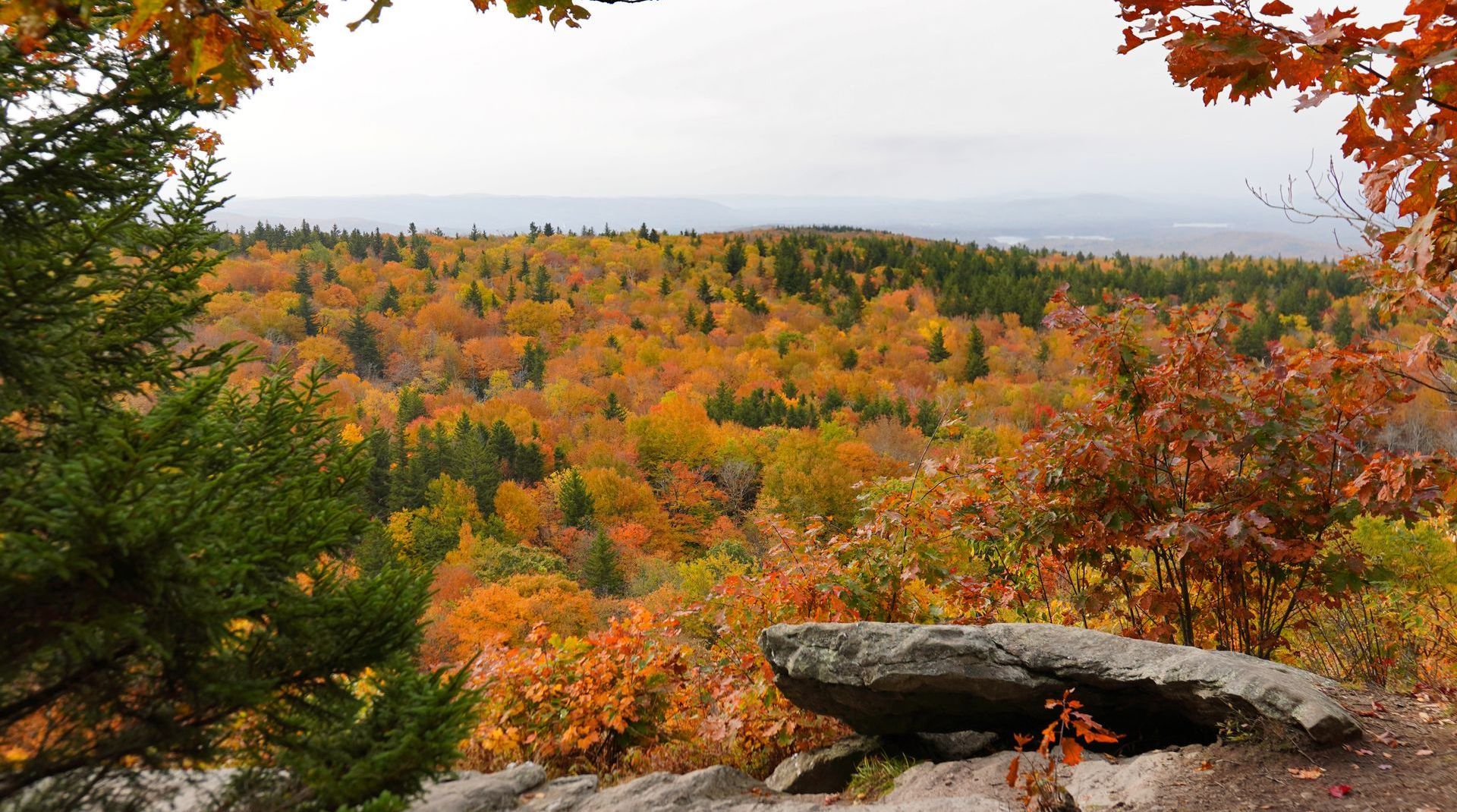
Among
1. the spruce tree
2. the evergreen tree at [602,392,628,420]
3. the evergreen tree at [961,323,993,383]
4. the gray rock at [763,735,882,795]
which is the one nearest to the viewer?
the spruce tree

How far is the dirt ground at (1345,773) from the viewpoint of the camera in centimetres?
325

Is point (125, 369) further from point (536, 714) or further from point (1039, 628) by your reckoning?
point (1039, 628)

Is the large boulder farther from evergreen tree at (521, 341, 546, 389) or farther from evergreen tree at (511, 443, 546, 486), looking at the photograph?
evergreen tree at (521, 341, 546, 389)

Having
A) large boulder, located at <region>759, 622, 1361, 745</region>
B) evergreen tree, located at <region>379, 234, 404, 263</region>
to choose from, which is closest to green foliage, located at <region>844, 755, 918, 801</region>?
large boulder, located at <region>759, 622, 1361, 745</region>

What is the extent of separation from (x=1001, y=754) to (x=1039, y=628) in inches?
33.9

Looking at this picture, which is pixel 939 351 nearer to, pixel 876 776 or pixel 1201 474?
pixel 1201 474

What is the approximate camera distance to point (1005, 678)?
4594 millimetres

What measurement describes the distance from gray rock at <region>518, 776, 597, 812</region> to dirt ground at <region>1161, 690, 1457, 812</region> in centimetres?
317

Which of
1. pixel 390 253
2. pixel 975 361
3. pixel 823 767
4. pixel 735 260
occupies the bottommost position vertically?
pixel 975 361

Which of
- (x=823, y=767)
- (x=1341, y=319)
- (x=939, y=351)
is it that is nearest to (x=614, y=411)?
(x=939, y=351)

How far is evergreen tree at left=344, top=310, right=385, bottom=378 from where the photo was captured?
85.2 meters

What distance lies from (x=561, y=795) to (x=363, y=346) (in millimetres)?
91299

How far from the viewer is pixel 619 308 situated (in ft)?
329

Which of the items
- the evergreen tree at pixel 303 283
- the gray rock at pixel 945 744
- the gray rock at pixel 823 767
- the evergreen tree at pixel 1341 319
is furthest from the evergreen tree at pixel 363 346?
the evergreen tree at pixel 1341 319
